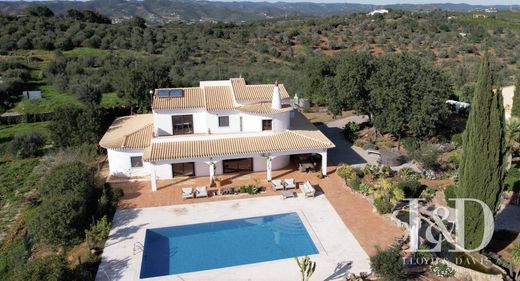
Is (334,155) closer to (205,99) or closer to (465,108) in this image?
(205,99)

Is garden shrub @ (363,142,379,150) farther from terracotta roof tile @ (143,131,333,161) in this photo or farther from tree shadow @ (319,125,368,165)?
terracotta roof tile @ (143,131,333,161)

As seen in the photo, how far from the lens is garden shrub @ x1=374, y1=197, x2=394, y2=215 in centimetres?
2291

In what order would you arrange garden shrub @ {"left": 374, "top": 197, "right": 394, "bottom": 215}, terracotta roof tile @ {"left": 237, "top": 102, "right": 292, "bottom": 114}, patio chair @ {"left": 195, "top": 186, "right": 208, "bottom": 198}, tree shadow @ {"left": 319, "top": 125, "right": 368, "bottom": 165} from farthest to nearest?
tree shadow @ {"left": 319, "top": 125, "right": 368, "bottom": 165}, terracotta roof tile @ {"left": 237, "top": 102, "right": 292, "bottom": 114}, patio chair @ {"left": 195, "top": 186, "right": 208, "bottom": 198}, garden shrub @ {"left": 374, "top": 197, "right": 394, "bottom": 215}

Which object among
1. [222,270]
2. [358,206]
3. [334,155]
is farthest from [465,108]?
[222,270]

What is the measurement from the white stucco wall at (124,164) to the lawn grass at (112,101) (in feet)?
67.9

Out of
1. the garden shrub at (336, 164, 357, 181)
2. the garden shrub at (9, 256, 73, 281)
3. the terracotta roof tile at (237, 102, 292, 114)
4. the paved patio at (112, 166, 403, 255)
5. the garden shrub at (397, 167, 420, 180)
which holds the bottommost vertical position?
the paved patio at (112, 166, 403, 255)

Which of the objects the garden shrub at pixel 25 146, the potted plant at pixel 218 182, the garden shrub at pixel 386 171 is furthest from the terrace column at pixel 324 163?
the garden shrub at pixel 25 146

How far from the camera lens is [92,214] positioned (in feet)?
76.3

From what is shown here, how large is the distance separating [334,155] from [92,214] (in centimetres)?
1865

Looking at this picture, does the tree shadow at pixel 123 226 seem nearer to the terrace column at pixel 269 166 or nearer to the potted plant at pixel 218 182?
the potted plant at pixel 218 182

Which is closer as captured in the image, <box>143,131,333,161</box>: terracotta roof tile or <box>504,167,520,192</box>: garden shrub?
<box>504,167,520,192</box>: garden shrub

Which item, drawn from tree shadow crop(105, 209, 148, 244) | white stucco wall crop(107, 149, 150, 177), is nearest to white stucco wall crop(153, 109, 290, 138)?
white stucco wall crop(107, 149, 150, 177)

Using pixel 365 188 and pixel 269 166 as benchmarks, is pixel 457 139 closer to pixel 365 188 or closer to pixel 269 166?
pixel 365 188

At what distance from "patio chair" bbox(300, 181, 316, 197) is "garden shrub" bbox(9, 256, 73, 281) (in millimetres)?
14111
